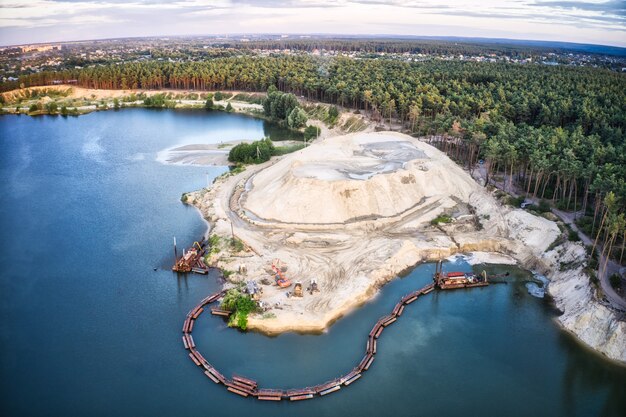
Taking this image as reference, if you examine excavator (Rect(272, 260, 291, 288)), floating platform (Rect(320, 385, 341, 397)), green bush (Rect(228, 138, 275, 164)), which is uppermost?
green bush (Rect(228, 138, 275, 164))

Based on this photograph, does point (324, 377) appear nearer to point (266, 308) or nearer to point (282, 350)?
point (282, 350)

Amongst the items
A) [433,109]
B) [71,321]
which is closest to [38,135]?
[71,321]

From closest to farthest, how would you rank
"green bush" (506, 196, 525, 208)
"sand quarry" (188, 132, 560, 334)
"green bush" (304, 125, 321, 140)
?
"sand quarry" (188, 132, 560, 334), "green bush" (506, 196, 525, 208), "green bush" (304, 125, 321, 140)

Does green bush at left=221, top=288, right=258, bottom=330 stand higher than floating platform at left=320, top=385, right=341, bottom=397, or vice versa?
green bush at left=221, top=288, right=258, bottom=330

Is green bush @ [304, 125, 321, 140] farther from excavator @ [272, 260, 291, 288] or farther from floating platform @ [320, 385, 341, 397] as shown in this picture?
floating platform @ [320, 385, 341, 397]

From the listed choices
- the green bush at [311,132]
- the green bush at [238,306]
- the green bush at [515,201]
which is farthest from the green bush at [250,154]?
the green bush at [238,306]

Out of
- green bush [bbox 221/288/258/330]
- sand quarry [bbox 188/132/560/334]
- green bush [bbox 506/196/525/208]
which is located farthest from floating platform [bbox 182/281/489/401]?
green bush [bbox 506/196/525/208]

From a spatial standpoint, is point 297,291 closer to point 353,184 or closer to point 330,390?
point 330,390
